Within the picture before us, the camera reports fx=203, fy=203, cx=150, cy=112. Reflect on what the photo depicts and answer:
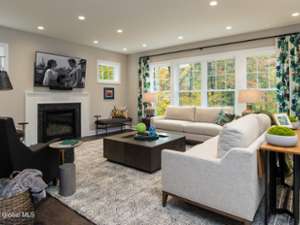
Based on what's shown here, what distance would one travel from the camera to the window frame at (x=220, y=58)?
5.08 metres

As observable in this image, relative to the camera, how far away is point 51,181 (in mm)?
2754

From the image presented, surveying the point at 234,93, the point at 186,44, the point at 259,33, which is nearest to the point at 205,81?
the point at 234,93

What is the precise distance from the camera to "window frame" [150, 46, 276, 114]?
508 centimetres

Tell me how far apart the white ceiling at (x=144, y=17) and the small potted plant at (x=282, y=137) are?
2.52 meters

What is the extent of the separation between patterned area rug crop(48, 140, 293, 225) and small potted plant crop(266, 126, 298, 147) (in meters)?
0.81

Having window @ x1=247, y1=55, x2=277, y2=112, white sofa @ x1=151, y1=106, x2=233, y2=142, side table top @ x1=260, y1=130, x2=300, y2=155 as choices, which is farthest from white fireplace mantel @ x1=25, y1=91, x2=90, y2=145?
side table top @ x1=260, y1=130, x2=300, y2=155

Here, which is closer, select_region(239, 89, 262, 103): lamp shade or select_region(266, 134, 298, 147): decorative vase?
select_region(266, 134, 298, 147): decorative vase

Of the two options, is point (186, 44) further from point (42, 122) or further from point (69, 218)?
point (69, 218)

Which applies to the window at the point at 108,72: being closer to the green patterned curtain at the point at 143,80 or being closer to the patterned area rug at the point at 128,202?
the green patterned curtain at the point at 143,80

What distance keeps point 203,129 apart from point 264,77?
Result: 207 cm

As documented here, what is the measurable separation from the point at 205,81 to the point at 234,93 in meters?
0.89

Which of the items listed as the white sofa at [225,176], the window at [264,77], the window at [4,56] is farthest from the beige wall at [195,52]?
the window at [4,56]

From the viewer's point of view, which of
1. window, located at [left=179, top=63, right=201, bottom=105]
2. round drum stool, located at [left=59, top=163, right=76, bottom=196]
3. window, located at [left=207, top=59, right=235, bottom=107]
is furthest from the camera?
window, located at [left=179, top=63, right=201, bottom=105]

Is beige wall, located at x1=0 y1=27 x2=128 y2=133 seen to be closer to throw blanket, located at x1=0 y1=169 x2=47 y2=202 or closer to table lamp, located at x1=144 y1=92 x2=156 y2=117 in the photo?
table lamp, located at x1=144 y1=92 x2=156 y2=117
